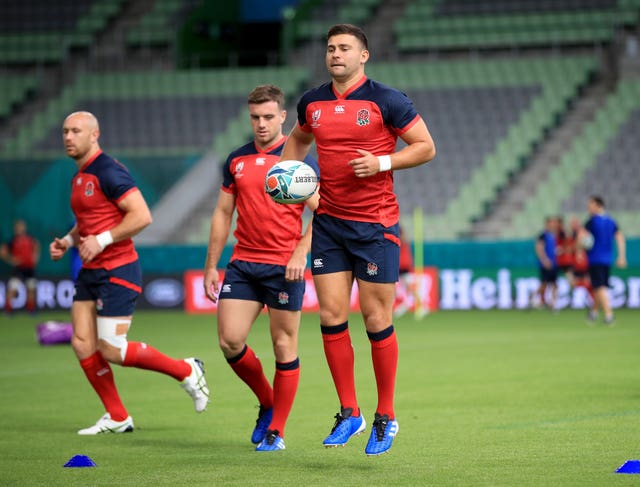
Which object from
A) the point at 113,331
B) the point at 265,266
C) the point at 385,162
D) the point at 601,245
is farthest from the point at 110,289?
the point at 601,245

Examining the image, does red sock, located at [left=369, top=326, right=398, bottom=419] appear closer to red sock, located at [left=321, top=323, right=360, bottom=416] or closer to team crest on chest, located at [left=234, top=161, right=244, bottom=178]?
red sock, located at [left=321, top=323, right=360, bottom=416]

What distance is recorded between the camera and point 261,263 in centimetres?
865

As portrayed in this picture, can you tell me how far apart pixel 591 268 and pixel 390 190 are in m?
14.7

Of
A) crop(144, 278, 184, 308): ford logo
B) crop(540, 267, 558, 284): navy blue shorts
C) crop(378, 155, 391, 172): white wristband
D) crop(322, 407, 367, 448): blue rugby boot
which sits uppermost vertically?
crop(378, 155, 391, 172): white wristband

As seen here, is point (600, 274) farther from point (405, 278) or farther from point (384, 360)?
point (384, 360)

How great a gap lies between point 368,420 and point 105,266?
2.46 m

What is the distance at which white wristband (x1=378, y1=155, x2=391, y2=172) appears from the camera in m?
7.32

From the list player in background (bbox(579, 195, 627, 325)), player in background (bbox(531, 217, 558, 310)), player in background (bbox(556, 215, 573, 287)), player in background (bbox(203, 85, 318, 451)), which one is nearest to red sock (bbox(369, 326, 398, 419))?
player in background (bbox(203, 85, 318, 451))

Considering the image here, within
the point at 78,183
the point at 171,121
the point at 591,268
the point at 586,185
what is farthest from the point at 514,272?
the point at 78,183

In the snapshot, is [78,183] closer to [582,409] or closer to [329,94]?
[329,94]

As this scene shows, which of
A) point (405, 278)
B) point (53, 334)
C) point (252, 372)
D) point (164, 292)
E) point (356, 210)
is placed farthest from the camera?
point (164, 292)

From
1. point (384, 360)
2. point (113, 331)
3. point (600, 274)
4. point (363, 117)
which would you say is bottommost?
point (600, 274)

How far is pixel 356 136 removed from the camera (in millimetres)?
7586

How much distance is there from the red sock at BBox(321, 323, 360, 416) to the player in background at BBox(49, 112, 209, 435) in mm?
2116
